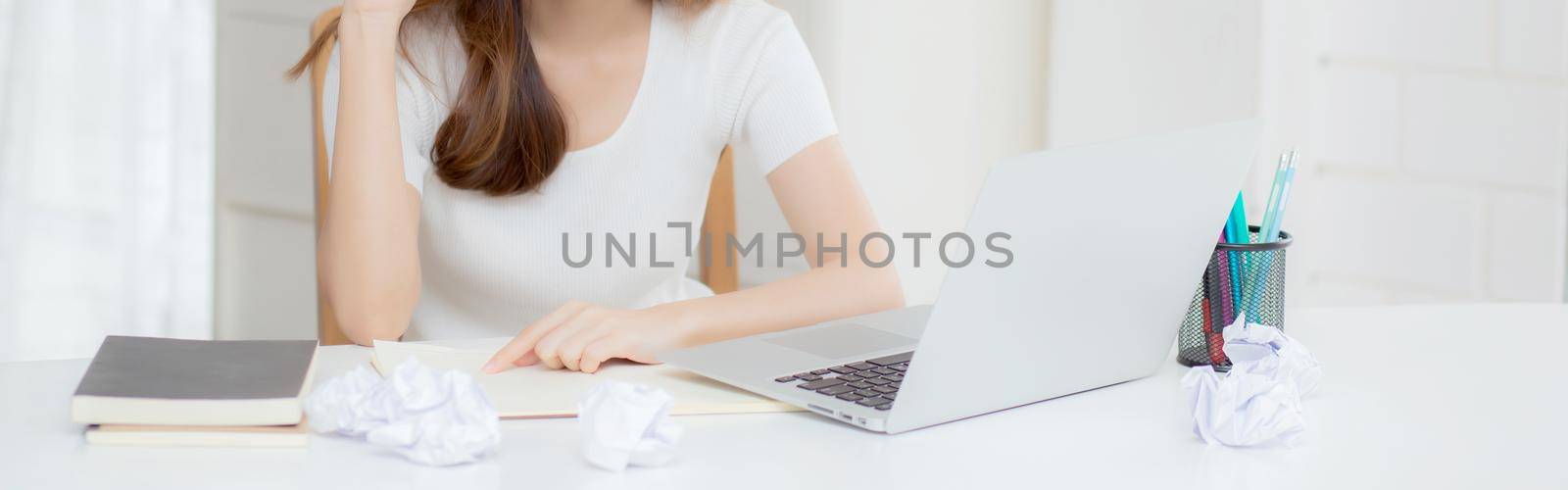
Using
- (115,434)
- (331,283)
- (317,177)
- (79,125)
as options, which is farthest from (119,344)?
(79,125)

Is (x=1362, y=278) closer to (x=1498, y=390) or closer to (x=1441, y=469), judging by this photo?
(x=1498, y=390)

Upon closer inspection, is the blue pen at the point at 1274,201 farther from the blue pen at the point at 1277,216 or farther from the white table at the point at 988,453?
the white table at the point at 988,453

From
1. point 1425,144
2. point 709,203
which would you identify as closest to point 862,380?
point 709,203

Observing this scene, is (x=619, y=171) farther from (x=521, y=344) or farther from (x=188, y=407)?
(x=188, y=407)

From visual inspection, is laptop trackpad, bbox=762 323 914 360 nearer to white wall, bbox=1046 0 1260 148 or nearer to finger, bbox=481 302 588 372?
finger, bbox=481 302 588 372

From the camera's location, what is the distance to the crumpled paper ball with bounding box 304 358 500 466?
2.16ft

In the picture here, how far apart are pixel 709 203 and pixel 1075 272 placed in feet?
2.94

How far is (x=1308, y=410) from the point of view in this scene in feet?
2.63

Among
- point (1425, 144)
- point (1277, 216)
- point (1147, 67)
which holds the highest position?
point (1147, 67)

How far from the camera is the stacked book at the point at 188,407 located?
0.69 meters

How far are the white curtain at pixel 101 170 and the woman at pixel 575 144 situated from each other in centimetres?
106


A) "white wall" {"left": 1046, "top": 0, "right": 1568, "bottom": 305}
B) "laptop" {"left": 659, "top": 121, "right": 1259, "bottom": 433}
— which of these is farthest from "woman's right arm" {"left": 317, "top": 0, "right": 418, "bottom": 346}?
"white wall" {"left": 1046, "top": 0, "right": 1568, "bottom": 305}

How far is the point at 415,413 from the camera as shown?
0.67m

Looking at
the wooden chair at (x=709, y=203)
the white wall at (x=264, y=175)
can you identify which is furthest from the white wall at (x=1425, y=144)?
the white wall at (x=264, y=175)
